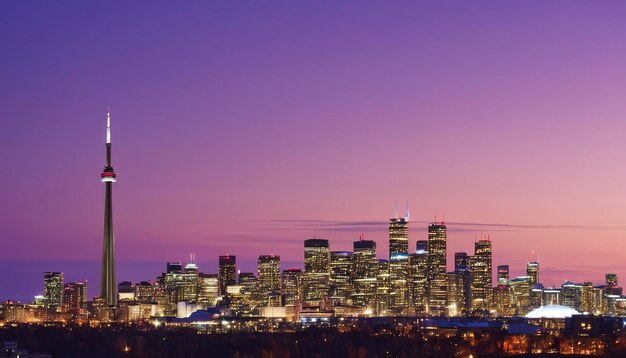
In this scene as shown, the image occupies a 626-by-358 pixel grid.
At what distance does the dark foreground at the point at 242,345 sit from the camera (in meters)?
131

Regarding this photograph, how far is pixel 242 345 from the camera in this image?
450 ft

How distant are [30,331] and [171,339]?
24.0 meters

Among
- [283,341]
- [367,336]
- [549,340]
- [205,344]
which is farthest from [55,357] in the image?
[549,340]

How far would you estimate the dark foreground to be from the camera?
430 ft

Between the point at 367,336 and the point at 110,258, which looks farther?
the point at 110,258

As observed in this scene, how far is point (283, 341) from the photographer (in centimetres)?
14988

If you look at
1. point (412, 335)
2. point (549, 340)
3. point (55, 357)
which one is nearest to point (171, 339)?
point (55, 357)

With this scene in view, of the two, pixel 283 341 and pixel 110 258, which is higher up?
pixel 110 258

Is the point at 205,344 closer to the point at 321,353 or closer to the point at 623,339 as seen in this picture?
the point at 321,353

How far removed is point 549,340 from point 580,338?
4.13m

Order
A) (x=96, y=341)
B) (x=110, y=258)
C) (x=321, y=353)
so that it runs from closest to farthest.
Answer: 1. (x=321, y=353)
2. (x=96, y=341)
3. (x=110, y=258)

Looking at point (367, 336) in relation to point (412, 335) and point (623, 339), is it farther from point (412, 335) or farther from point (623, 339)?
point (623, 339)

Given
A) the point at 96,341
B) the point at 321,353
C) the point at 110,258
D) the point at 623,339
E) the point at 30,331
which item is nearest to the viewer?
the point at 321,353

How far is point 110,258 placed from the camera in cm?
19825
